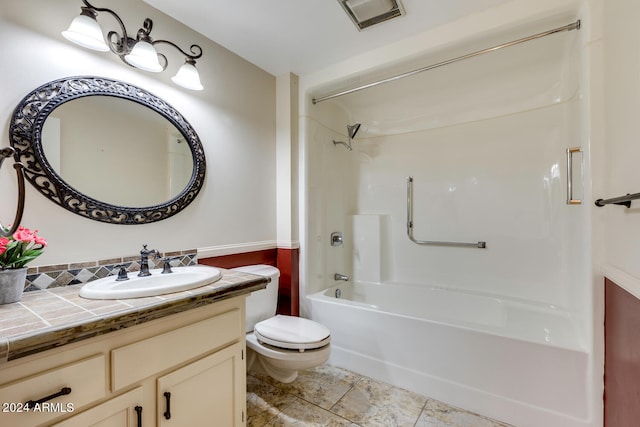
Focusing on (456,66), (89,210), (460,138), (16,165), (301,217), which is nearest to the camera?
(16,165)

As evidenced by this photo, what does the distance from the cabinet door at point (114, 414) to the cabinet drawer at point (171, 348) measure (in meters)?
0.04

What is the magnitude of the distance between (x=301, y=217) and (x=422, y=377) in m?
1.43

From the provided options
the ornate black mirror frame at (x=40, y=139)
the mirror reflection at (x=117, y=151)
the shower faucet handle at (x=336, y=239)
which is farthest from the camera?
the shower faucet handle at (x=336, y=239)

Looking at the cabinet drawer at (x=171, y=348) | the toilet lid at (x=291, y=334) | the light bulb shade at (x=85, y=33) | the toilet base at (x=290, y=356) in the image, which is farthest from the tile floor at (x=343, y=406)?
the light bulb shade at (x=85, y=33)

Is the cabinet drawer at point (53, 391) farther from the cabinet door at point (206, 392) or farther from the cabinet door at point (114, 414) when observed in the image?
the cabinet door at point (206, 392)

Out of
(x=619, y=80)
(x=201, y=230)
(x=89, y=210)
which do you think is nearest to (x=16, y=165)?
(x=89, y=210)

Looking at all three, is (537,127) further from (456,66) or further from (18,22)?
(18,22)

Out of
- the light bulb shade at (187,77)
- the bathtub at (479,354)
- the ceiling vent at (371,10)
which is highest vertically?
the ceiling vent at (371,10)

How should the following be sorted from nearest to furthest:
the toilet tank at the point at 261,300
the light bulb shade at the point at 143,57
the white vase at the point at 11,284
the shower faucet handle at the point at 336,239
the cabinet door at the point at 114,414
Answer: the cabinet door at the point at 114,414
the white vase at the point at 11,284
the light bulb shade at the point at 143,57
the toilet tank at the point at 261,300
the shower faucet handle at the point at 336,239

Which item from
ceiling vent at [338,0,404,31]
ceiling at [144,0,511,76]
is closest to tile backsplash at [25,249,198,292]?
ceiling at [144,0,511,76]

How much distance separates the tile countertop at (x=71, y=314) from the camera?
0.68m

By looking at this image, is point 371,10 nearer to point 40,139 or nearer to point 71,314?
point 40,139

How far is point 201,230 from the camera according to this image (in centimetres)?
176

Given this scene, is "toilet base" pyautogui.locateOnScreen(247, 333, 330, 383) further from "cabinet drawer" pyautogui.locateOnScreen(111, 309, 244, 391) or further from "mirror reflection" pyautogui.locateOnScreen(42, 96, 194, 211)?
"mirror reflection" pyautogui.locateOnScreen(42, 96, 194, 211)
